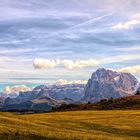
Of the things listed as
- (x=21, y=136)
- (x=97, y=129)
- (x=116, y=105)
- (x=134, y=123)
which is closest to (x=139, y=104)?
(x=116, y=105)

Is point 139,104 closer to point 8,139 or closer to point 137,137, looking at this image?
point 137,137

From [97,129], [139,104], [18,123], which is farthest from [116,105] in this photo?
[18,123]

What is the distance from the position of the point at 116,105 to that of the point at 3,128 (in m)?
147

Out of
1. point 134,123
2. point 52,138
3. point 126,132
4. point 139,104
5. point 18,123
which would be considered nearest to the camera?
point 52,138

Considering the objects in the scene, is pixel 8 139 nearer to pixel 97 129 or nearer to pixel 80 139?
pixel 80 139

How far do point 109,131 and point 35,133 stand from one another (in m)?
21.6

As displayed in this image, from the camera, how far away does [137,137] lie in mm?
60000

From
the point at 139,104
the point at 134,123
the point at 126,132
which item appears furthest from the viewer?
the point at 139,104

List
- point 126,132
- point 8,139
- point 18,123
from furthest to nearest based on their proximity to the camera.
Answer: point 126,132
point 18,123
point 8,139

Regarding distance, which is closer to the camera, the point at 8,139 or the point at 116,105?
the point at 8,139

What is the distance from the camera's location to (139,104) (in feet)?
599

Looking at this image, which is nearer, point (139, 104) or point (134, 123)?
point (134, 123)

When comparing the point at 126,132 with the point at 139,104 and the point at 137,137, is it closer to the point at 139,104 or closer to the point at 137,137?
the point at 137,137

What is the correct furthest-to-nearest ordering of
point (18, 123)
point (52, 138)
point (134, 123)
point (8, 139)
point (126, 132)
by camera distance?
point (134, 123) < point (126, 132) < point (18, 123) < point (52, 138) < point (8, 139)
